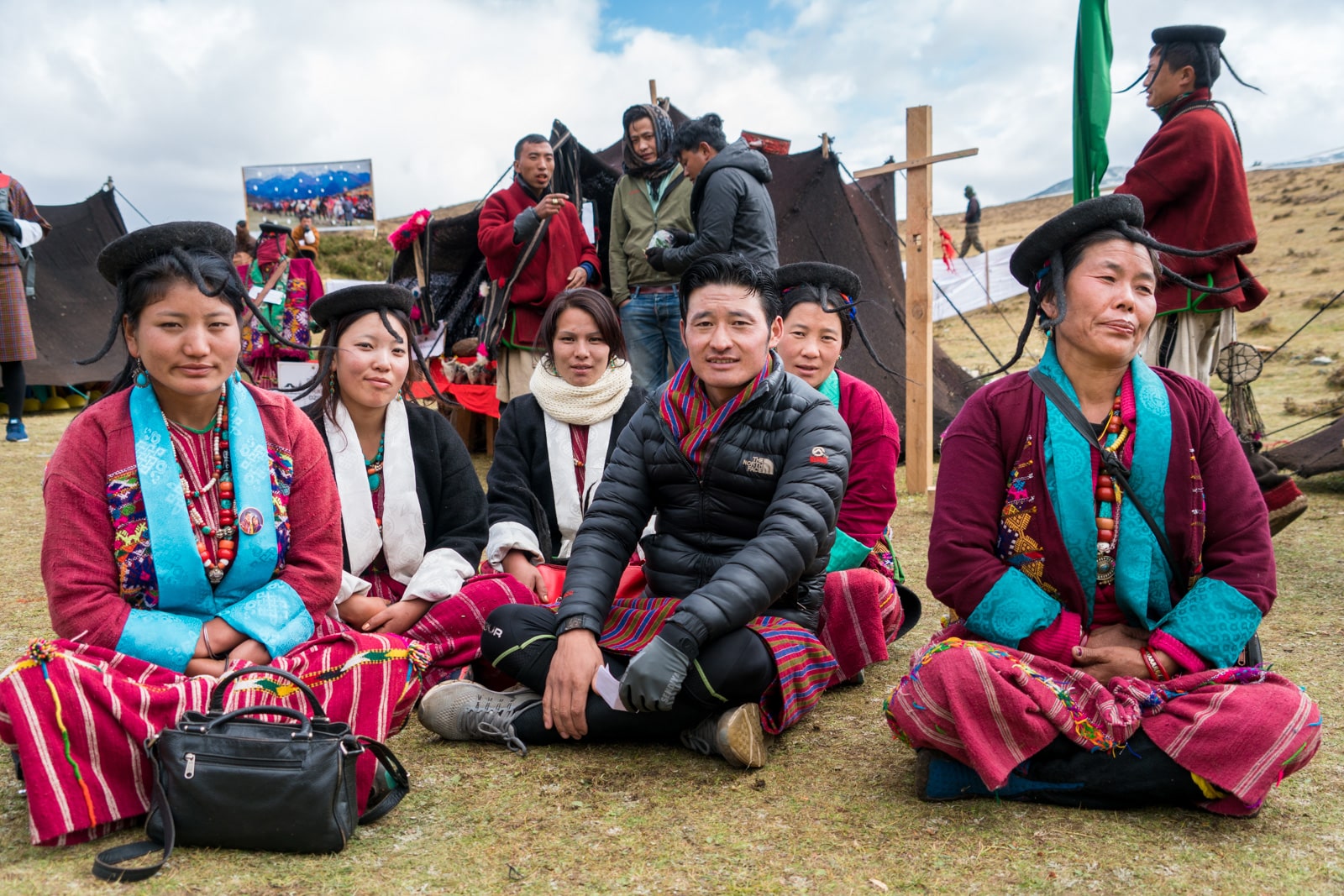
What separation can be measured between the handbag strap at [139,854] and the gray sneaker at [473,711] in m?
0.83

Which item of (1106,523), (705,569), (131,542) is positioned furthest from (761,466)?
(131,542)

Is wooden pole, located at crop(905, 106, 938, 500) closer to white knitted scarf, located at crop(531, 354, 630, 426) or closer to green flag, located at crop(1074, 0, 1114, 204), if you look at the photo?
green flag, located at crop(1074, 0, 1114, 204)

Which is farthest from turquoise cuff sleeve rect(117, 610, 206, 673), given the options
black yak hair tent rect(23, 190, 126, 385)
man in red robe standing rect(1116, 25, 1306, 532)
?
black yak hair tent rect(23, 190, 126, 385)

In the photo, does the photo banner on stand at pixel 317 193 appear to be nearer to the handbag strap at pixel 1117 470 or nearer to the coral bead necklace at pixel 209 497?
the coral bead necklace at pixel 209 497

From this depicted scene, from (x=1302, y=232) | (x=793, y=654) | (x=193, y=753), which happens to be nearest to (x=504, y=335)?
(x=793, y=654)

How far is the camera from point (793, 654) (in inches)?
104

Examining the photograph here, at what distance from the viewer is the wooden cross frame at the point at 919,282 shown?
5.73 meters

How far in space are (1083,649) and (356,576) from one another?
2.10 meters

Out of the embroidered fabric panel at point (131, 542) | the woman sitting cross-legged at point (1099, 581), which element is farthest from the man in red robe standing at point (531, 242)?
the woman sitting cross-legged at point (1099, 581)

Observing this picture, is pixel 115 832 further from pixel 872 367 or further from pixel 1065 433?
pixel 872 367

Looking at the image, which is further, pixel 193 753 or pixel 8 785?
pixel 8 785

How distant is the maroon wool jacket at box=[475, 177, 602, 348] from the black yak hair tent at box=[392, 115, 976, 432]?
1.06m

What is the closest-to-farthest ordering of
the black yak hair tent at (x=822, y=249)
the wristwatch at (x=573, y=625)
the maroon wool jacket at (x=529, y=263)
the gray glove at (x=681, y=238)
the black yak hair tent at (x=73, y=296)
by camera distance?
1. the wristwatch at (x=573, y=625)
2. the gray glove at (x=681, y=238)
3. the maroon wool jacket at (x=529, y=263)
4. the black yak hair tent at (x=822, y=249)
5. the black yak hair tent at (x=73, y=296)

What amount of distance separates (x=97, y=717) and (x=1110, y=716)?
7.03ft
